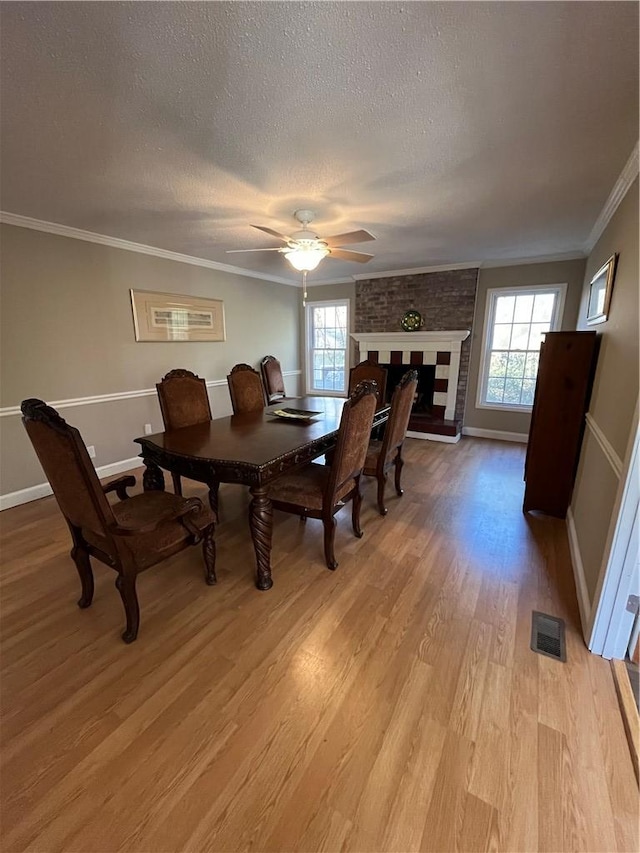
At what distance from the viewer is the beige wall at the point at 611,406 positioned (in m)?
1.62

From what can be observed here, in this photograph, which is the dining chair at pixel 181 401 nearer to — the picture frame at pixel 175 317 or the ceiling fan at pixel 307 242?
the ceiling fan at pixel 307 242

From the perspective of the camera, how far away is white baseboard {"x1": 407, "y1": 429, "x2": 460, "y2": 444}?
492 centimetres

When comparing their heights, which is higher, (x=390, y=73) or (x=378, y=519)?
(x=390, y=73)

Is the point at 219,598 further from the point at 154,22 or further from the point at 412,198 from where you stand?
the point at 412,198

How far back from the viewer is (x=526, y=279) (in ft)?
14.8

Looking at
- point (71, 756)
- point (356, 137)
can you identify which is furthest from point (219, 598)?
point (356, 137)

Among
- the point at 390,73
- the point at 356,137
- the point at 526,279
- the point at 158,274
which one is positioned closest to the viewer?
the point at 390,73

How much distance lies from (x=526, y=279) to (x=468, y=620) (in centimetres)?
444

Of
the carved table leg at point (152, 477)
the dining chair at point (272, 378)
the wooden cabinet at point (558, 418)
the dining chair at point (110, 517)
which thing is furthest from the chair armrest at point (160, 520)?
the dining chair at point (272, 378)

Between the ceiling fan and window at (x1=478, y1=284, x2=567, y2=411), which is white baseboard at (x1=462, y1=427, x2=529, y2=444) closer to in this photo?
window at (x1=478, y1=284, x2=567, y2=411)

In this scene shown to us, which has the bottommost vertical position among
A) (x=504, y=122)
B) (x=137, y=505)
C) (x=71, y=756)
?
(x=71, y=756)

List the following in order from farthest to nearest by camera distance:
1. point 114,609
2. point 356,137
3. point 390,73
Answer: point 114,609, point 356,137, point 390,73

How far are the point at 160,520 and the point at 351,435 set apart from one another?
1.10 metres

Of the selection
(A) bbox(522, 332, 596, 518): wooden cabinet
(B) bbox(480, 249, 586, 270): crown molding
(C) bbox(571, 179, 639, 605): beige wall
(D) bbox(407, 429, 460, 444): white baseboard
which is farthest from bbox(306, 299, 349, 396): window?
(C) bbox(571, 179, 639, 605): beige wall
